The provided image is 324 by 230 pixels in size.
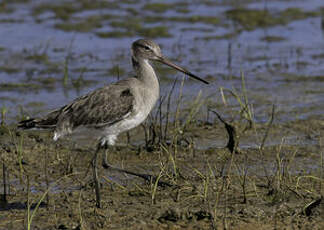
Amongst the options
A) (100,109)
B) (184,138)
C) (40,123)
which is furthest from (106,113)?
(184,138)

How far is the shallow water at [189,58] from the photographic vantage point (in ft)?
33.1

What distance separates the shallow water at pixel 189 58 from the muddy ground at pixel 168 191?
4.73ft

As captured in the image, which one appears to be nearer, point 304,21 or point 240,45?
point 240,45

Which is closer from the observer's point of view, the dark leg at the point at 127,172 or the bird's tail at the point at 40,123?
the dark leg at the point at 127,172

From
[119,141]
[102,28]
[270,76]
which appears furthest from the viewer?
[102,28]

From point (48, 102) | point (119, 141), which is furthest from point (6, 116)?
point (119, 141)

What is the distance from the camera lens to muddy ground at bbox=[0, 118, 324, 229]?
5797mm

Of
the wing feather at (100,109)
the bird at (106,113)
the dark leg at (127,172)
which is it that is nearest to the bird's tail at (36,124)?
the bird at (106,113)

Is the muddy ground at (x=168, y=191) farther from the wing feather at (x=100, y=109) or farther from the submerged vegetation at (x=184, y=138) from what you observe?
the wing feather at (x=100, y=109)

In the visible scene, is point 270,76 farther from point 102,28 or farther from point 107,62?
point 102,28

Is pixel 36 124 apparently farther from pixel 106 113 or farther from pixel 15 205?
pixel 15 205

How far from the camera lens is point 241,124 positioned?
28.3ft

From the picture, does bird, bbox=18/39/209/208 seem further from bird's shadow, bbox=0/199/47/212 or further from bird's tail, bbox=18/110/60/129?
bird's shadow, bbox=0/199/47/212

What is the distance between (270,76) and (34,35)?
4999 mm
